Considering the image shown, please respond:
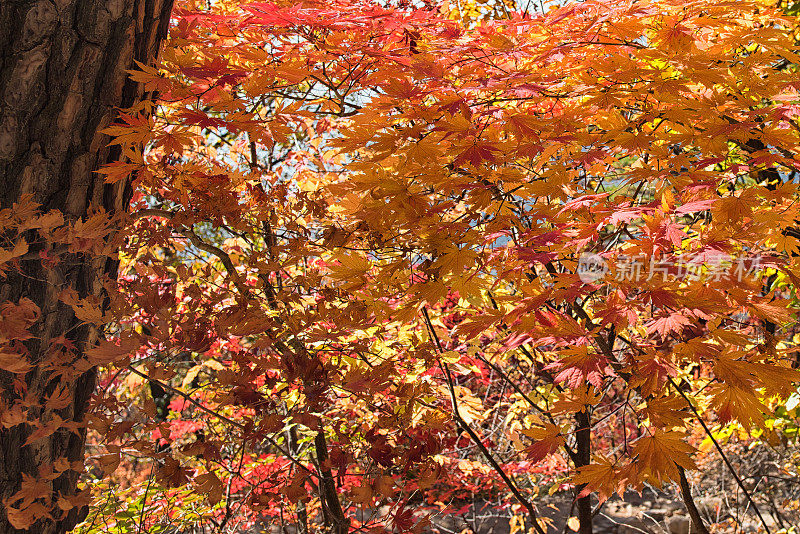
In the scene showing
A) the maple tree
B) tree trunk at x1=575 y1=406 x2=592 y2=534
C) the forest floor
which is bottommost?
the forest floor

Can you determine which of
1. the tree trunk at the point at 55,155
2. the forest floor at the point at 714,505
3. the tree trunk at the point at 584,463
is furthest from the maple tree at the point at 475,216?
the forest floor at the point at 714,505

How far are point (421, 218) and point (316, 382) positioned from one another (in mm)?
562

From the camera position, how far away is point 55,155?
1.66 meters

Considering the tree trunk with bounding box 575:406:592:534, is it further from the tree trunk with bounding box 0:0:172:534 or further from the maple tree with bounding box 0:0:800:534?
the tree trunk with bounding box 0:0:172:534

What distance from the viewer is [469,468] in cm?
338

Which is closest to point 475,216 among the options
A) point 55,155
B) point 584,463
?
point 55,155

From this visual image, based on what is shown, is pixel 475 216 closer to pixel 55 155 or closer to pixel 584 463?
pixel 55 155

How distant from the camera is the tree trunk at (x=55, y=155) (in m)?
A: 1.60

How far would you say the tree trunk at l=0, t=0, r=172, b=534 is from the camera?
1.60 meters

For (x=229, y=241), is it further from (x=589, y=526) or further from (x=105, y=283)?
(x=589, y=526)

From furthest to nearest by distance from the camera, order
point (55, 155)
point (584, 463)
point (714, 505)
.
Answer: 1. point (714, 505)
2. point (584, 463)
3. point (55, 155)

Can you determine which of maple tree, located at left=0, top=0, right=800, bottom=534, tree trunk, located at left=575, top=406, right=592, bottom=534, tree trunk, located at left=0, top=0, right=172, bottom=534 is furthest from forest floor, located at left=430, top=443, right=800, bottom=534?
tree trunk, located at left=0, top=0, right=172, bottom=534

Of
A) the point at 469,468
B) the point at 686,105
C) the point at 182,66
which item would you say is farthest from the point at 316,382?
the point at 469,468

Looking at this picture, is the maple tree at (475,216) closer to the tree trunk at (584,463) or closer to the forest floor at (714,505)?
the tree trunk at (584,463)
